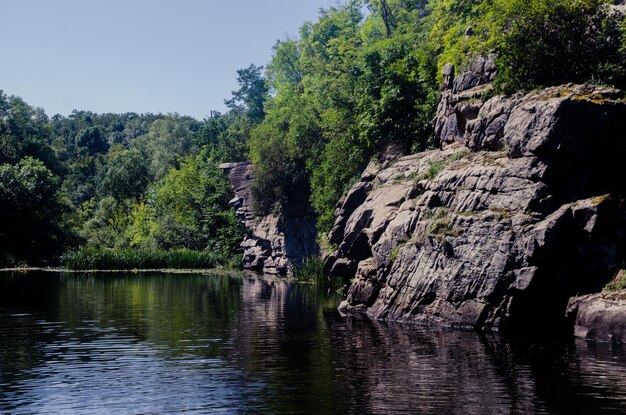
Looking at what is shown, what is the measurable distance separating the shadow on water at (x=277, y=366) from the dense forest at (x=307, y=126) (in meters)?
14.9

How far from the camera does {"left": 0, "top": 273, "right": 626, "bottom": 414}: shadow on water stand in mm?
17703

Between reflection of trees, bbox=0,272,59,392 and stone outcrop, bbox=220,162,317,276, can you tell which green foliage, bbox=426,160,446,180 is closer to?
reflection of trees, bbox=0,272,59,392

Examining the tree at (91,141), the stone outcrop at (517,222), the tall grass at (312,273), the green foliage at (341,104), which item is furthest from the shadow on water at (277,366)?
the tree at (91,141)

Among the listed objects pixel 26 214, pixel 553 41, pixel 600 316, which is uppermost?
pixel 553 41

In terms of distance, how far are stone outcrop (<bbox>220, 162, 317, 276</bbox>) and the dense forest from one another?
5.29 feet

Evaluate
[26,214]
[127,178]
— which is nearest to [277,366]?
[26,214]

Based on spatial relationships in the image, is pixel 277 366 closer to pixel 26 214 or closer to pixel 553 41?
pixel 553 41

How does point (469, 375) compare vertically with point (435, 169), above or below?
below

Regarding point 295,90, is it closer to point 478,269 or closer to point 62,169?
point 62,169

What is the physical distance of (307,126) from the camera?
222 feet

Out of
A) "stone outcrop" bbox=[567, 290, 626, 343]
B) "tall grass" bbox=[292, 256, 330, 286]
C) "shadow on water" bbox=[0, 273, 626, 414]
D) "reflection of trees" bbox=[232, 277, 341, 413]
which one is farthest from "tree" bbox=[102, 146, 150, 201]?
"stone outcrop" bbox=[567, 290, 626, 343]

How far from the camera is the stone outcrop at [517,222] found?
94.7 feet

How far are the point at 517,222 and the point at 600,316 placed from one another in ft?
16.0

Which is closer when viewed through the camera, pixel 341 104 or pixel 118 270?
pixel 341 104
